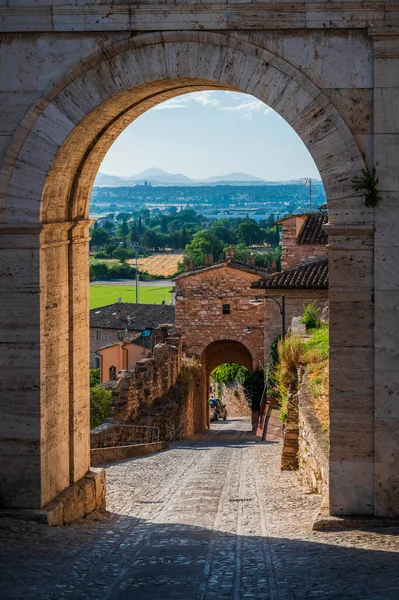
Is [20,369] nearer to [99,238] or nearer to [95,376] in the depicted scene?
[95,376]

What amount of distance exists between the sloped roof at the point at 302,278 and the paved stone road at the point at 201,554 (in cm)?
1699

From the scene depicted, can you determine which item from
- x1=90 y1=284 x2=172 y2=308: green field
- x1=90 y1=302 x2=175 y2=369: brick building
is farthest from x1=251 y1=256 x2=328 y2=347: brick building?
x1=90 y1=284 x2=172 y2=308: green field

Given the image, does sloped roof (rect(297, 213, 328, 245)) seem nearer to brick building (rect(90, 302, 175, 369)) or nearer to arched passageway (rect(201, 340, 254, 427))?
arched passageway (rect(201, 340, 254, 427))

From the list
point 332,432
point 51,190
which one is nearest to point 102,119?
point 51,190

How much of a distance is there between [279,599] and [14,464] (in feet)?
10.3

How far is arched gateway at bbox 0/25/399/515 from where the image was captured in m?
8.23

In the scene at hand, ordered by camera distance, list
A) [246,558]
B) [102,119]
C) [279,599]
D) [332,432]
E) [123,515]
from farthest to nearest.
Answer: [123,515] → [102,119] → [332,432] → [246,558] → [279,599]

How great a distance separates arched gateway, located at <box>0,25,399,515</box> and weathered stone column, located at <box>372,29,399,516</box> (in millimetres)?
17

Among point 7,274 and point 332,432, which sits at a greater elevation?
point 7,274

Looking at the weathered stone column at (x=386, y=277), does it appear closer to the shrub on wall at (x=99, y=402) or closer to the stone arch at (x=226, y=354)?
the shrub on wall at (x=99, y=402)

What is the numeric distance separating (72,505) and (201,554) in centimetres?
176

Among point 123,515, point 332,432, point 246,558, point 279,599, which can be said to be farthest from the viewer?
point 123,515

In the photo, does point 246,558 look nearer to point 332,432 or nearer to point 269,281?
point 332,432

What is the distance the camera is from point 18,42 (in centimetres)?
850
